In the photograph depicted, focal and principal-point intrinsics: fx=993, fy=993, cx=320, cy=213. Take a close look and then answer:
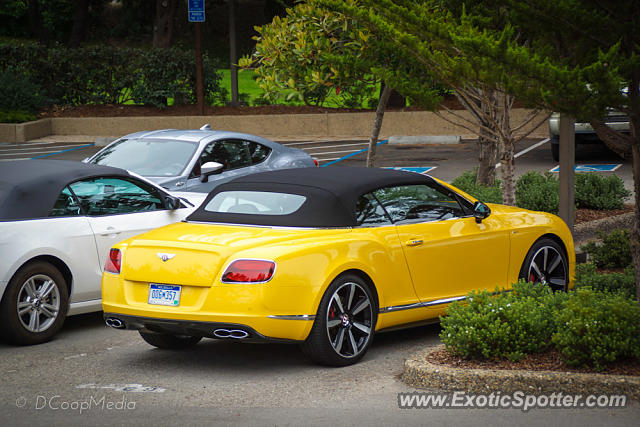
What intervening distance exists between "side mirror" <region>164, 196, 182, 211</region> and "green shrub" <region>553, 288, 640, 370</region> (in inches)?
171

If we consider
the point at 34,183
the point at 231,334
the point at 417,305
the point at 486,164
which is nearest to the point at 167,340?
the point at 231,334

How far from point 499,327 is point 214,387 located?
1965 millimetres

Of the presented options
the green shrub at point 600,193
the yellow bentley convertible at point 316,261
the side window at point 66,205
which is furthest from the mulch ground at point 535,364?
the green shrub at point 600,193

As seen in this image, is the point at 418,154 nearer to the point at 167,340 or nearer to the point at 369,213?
the point at 369,213

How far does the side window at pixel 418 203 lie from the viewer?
25.7 ft

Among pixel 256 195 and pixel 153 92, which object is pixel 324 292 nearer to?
pixel 256 195

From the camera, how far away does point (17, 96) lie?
29.9 meters

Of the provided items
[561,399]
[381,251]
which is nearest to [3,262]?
[381,251]

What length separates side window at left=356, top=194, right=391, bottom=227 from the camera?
756cm

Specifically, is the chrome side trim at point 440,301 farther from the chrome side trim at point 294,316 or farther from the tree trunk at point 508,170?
the tree trunk at point 508,170

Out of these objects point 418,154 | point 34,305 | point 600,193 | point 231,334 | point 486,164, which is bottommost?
point 418,154

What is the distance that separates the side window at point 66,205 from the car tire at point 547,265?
3.91 meters

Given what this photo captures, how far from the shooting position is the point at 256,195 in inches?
307

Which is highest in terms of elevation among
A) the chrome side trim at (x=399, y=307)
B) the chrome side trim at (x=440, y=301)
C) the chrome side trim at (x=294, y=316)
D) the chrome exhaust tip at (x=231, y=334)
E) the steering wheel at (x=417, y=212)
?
the steering wheel at (x=417, y=212)
